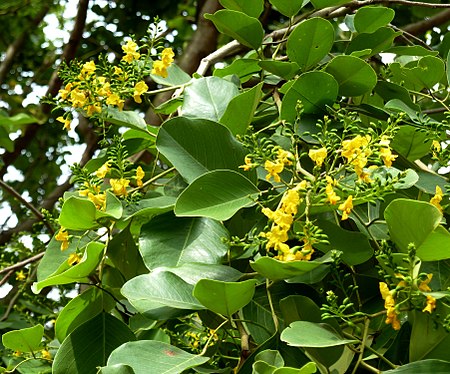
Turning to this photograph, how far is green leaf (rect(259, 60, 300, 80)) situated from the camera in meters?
0.77

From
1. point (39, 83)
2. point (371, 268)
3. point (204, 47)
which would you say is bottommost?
point (39, 83)

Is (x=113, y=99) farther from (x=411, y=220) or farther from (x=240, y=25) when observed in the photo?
(x=411, y=220)

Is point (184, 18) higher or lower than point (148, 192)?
lower

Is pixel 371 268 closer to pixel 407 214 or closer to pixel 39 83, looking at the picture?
pixel 407 214

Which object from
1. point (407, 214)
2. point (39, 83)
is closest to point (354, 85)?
point (407, 214)

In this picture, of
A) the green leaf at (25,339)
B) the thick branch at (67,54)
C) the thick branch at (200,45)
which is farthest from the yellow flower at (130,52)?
the thick branch at (67,54)

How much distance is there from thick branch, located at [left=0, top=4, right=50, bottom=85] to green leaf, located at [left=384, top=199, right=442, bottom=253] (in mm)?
1759

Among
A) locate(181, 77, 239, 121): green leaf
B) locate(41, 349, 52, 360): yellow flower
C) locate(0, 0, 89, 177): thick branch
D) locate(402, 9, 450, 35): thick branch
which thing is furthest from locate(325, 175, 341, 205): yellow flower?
locate(0, 0, 89, 177): thick branch

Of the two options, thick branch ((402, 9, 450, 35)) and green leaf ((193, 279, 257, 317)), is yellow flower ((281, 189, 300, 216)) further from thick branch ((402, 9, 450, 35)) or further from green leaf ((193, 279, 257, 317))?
thick branch ((402, 9, 450, 35))

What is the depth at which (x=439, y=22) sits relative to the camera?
165 cm

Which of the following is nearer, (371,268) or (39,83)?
(371,268)

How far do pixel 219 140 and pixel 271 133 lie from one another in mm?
150

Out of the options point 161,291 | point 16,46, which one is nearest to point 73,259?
point 161,291

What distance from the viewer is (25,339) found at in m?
0.78
